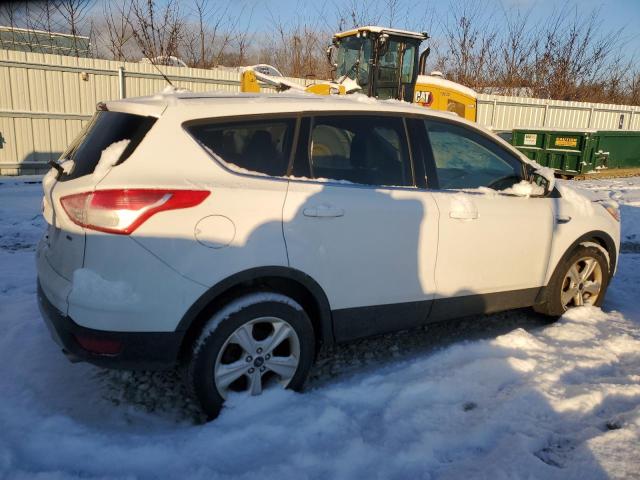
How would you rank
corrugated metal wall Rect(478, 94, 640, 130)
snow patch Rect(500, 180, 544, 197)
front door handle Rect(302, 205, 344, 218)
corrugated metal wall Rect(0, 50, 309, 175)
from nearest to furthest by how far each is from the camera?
front door handle Rect(302, 205, 344, 218)
snow patch Rect(500, 180, 544, 197)
corrugated metal wall Rect(0, 50, 309, 175)
corrugated metal wall Rect(478, 94, 640, 130)

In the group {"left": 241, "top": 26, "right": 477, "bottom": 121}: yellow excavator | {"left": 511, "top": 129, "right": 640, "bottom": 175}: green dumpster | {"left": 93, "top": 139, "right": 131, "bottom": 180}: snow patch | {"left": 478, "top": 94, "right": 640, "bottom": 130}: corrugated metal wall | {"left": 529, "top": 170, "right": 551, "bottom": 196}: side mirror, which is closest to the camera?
{"left": 93, "top": 139, "right": 131, "bottom": 180}: snow patch

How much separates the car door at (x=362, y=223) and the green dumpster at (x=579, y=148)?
12.4 m

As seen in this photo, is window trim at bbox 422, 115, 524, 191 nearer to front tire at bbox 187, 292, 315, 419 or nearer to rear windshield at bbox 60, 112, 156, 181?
front tire at bbox 187, 292, 315, 419

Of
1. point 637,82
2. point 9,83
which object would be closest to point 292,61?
point 9,83

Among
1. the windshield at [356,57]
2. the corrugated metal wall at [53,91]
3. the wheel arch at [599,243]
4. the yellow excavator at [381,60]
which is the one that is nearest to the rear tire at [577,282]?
the wheel arch at [599,243]

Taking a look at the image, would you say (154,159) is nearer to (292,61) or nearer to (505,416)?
(505,416)

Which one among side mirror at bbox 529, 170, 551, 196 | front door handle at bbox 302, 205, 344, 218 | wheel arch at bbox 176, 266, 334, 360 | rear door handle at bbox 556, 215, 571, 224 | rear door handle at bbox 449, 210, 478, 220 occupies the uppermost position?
side mirror at bbox 529, 170, 551, 196

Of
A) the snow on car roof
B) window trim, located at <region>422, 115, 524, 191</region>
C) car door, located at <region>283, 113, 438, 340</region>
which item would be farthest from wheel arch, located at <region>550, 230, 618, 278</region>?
the snow on car roof

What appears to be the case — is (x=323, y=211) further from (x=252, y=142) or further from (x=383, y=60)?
(x=383, y=60)

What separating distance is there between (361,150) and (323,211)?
591 millimetres

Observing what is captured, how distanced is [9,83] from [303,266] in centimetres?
1294

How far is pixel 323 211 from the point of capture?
9.56 ft

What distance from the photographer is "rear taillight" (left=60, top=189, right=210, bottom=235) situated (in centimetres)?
246

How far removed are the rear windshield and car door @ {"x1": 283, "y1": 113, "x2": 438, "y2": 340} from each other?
86 centimetres
